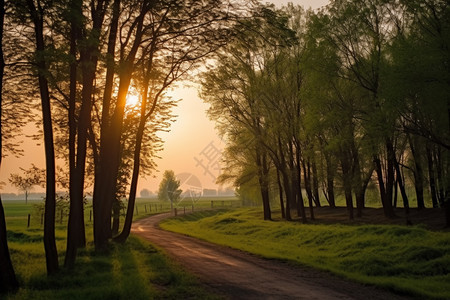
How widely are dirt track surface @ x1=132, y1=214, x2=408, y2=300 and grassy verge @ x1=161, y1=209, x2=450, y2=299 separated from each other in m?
0.86

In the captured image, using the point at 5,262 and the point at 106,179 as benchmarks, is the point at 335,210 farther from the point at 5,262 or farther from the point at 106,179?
the point at 5,262

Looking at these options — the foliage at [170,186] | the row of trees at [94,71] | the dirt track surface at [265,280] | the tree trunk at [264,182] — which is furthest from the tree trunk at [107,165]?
the foliage at [170,186]

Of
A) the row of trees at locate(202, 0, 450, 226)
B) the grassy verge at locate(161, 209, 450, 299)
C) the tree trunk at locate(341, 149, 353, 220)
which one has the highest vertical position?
the row of trees at locate(202, 0, 450, 226)

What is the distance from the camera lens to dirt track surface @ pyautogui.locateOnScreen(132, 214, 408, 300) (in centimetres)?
1038

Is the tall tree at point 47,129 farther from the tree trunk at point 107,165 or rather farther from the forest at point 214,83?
the tree trunk at point 107,165

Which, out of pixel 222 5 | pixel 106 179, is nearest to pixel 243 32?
pixel 222 5

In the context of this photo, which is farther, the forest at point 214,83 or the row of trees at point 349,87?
the row of trees at point 349,87

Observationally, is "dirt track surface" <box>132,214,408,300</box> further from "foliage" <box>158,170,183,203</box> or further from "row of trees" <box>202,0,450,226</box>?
"foliage" <box>158,170,183,203</box>

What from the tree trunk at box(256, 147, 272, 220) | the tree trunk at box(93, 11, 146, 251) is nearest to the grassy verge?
the tree trunk at box(93, 11, 146, 251)

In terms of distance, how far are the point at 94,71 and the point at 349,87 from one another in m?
22.8

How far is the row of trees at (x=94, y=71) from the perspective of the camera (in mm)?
12727

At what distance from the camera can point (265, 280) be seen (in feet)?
40.0

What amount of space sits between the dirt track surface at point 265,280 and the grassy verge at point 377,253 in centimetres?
86

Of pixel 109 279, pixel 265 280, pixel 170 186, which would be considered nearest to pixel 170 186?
pixel 170 186
